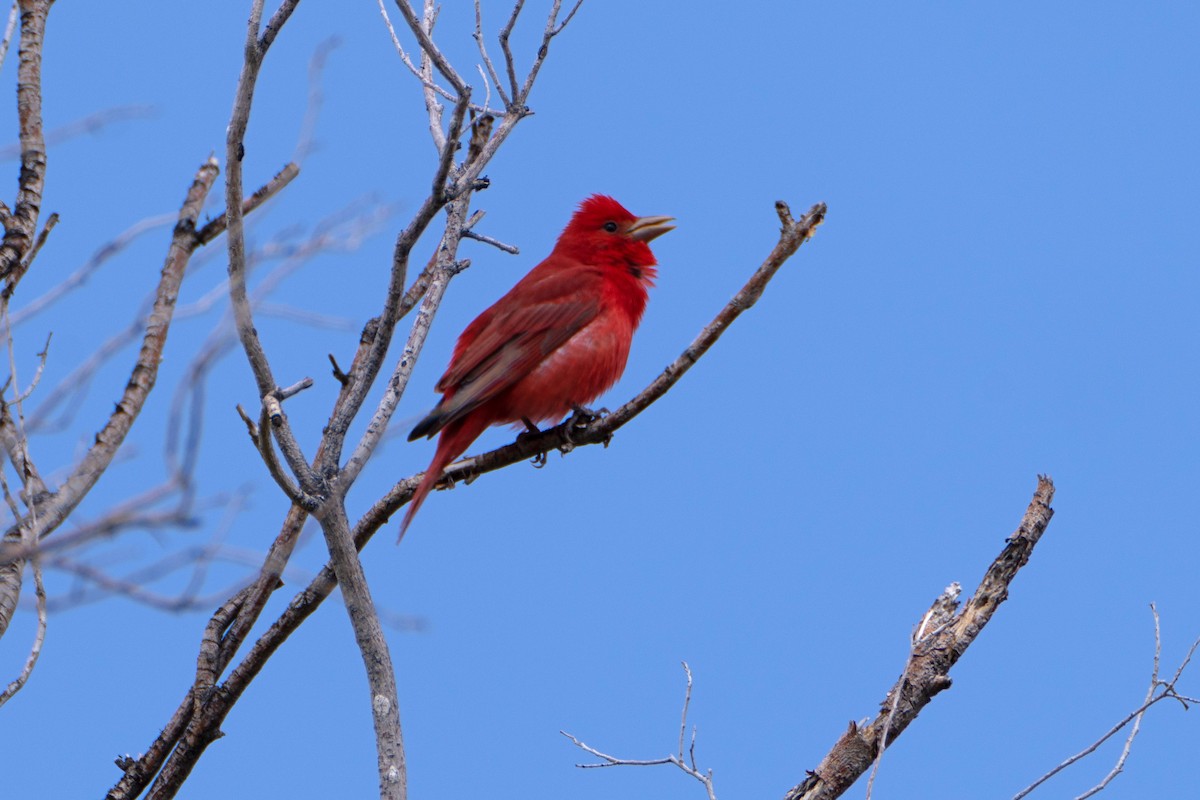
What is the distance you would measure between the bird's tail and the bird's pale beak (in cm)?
138

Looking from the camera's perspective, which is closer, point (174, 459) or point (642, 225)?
point (174, 459)

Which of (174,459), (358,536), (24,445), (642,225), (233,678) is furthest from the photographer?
(642,225)

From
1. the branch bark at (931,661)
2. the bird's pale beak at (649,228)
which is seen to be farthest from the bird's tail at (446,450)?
the branch bark at (931,661)

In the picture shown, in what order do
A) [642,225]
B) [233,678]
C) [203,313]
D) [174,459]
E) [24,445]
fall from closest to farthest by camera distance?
1. [174,459]
2. [203,313]
3. [24,445]
4. [233,678]
5. [642,225]

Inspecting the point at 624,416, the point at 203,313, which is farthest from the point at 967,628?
the point at 203,313

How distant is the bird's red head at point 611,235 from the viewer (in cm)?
646

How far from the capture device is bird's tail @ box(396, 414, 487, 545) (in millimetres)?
5055

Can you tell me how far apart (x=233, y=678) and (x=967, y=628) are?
227 centimetres

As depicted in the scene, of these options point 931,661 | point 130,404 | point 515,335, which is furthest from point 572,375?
point 931,661

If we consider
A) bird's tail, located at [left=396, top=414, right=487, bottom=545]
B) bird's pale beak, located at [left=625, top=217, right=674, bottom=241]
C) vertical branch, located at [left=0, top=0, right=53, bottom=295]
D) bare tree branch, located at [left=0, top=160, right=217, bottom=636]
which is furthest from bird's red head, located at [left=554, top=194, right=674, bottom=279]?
vertical branch, located at [left=0, top=0, right=53, bottom=295]

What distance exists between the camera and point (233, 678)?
4527 mm

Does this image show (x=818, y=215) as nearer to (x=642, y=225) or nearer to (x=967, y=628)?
(x=967, y=628)

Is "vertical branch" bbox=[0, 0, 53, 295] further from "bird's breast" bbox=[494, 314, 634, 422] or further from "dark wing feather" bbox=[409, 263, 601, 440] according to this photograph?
"bird's breast" bbox=[494, 314, 634, 422]

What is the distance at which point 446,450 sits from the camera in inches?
211
